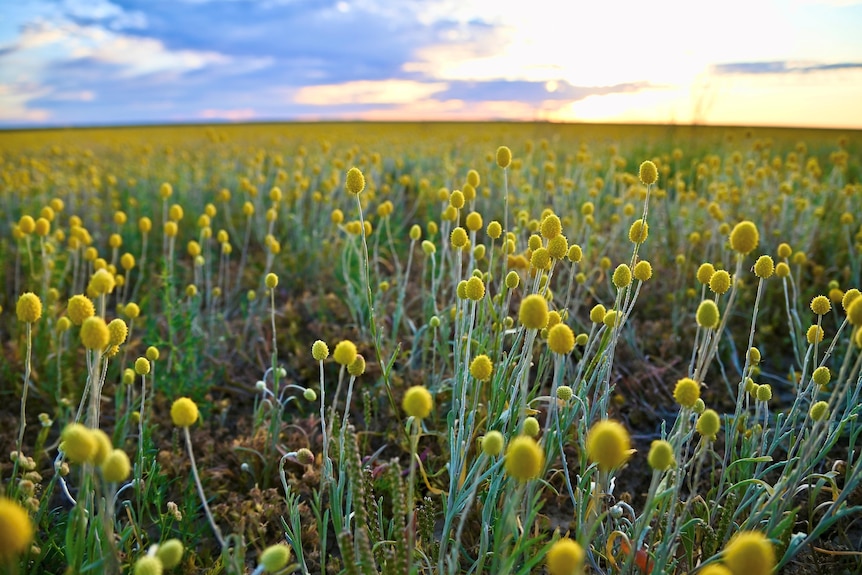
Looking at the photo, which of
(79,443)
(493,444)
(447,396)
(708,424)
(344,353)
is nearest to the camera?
(79,443)

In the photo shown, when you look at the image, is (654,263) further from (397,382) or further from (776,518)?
(776,518)

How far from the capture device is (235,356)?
3.59m

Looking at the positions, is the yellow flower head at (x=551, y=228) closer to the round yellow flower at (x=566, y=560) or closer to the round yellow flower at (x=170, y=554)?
the round yellow flower at (x=566, y=560)

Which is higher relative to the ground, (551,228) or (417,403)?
(551,228)

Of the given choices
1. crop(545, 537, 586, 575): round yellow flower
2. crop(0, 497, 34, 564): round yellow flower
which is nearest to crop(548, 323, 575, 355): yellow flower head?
crop(545, 537, 586, 575): round yellow flower

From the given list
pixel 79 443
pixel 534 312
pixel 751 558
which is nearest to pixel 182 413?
pixel 79 443

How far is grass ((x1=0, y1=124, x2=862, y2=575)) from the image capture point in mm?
1518

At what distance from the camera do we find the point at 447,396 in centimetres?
286

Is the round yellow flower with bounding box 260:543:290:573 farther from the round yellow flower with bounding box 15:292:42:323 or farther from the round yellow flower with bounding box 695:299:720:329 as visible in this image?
the round yellow flower with bounding box 695:299:720:329

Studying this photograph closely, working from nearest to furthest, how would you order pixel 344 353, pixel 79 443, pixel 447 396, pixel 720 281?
pixel 79 443
pixel 344 353
pixel 720 281
pixel 447 396

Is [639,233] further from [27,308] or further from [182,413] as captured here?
[27,308]

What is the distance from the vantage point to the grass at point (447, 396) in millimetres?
1518

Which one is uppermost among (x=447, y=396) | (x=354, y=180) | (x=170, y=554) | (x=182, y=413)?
(x=354, y=180)

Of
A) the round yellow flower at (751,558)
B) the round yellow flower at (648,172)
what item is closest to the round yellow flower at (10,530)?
the round yellow flower at (751,558)
